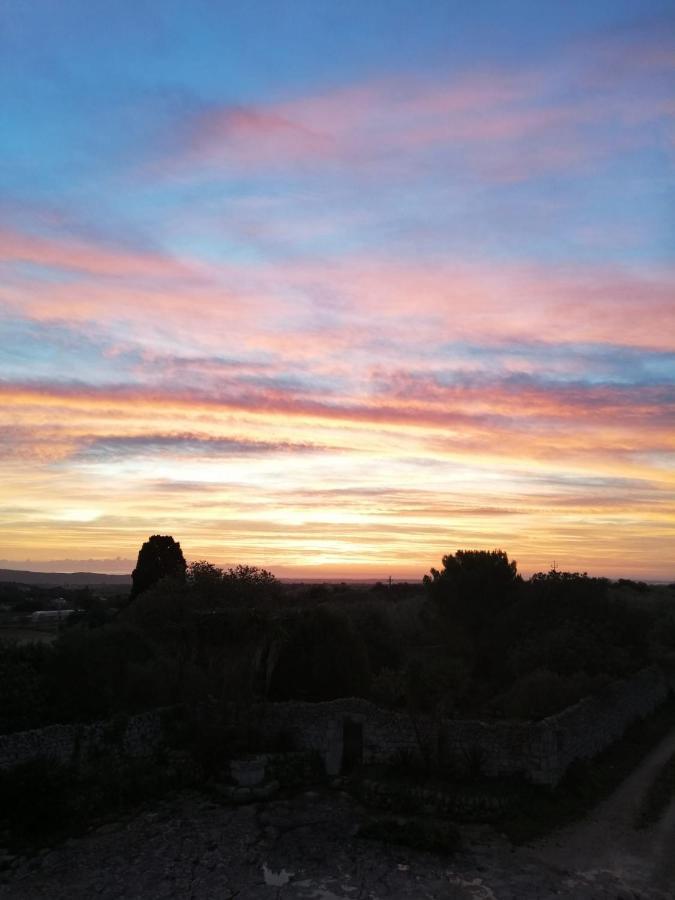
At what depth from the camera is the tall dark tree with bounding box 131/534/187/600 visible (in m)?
36.9

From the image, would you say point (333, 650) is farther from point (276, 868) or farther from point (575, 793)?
point (276, 868)

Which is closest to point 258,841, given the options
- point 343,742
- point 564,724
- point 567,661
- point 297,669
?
point 343,742

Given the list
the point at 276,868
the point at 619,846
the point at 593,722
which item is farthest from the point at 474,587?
the point at 276,868

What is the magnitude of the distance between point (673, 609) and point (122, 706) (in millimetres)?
35478

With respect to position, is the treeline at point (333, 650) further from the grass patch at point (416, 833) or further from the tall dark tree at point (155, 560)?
the grass patch at point (416, 833)

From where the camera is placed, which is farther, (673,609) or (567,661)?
(673,609)

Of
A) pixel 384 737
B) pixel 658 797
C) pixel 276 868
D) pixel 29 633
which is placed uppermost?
pixel 29 633

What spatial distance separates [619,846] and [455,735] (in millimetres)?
4488

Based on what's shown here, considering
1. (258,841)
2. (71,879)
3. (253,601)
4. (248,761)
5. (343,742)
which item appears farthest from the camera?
(253,601)

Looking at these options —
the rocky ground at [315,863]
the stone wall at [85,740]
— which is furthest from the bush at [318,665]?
the rocky ground at [315,863]

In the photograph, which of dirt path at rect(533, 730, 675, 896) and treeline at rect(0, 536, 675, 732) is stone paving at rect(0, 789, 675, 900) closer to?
dirt path at rect(533, 730, 675, 896)

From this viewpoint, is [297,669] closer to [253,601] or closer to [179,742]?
[253,601]

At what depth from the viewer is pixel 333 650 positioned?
25234 millimetres

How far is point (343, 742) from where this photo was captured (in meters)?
18.4
